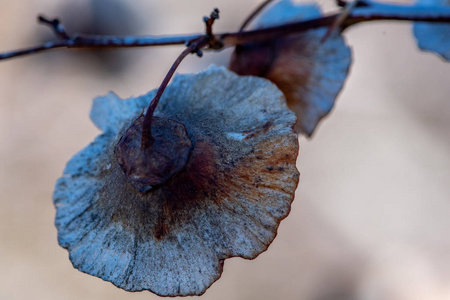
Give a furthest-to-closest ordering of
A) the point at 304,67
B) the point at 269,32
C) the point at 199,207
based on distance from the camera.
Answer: the point at 304,67 < the point at 269,32 < the point at 199,207

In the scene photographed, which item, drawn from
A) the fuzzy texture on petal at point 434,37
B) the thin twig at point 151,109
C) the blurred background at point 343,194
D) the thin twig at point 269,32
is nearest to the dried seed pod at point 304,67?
the thin twig at point 269,32

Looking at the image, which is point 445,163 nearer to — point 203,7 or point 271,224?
point 203,7

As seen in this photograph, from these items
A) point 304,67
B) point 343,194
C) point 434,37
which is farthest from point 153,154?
point 343,194

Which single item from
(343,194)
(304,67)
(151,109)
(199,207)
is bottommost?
(343,194)

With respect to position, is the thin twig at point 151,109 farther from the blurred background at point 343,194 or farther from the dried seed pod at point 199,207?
the blurred background at point 343,194

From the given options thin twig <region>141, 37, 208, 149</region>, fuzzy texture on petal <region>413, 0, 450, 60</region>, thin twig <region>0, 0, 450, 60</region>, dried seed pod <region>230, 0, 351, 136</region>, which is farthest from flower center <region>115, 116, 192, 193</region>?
fuzzy texture on petal <region>413, 0, 450, 60</region>

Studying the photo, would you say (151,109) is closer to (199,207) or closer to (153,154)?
(153,154)
